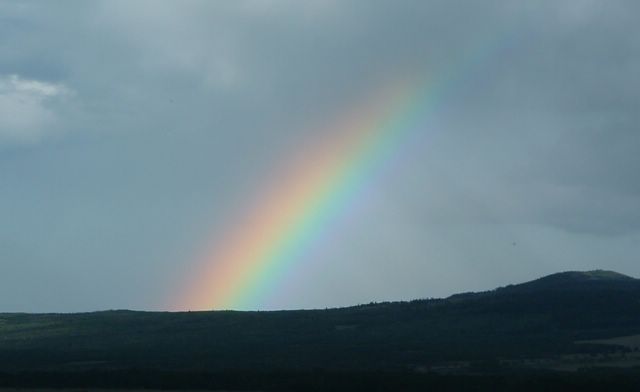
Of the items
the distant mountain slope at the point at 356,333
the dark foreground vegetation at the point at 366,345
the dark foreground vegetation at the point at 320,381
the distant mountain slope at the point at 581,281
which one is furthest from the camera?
the distant mountain slope at the point at 581,281

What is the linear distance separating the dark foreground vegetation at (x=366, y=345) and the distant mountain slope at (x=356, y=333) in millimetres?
191

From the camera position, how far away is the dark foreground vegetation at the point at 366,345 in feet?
209

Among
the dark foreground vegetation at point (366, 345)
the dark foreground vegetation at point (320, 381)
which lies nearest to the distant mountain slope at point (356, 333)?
the dark foreground vegetation at point (366, 345)

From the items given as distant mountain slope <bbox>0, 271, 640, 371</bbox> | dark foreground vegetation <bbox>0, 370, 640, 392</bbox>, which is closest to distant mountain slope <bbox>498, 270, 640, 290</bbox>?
distant mountain slope <bbox>0, 271, 640, 371</bbox>

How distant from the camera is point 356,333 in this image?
119500 mm

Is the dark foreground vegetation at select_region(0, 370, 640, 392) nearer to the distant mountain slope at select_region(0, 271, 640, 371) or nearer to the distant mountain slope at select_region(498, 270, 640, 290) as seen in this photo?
the distant mountain slope at select_region(0, 271, 640, 371)

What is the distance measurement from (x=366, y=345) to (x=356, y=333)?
14.6 metres

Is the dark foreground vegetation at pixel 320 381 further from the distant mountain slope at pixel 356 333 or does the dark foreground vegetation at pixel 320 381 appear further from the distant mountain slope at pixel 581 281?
the distant mountain slope at pixel 581 281

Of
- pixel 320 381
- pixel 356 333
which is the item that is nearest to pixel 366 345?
pixel 356 333

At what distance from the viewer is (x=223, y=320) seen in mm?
139500

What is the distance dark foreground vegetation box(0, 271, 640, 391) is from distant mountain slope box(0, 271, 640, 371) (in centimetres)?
19

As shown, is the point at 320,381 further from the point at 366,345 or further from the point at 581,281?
the point at 581,281

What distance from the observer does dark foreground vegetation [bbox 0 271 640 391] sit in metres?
63.7

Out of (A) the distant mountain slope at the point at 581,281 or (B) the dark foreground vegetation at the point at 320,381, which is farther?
(A) the distant mountain slope at the point at 581,281
